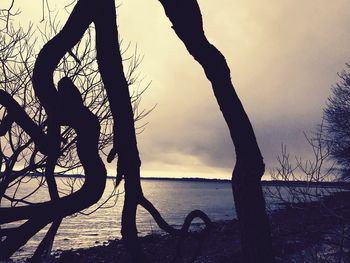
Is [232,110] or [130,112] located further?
[130,112]

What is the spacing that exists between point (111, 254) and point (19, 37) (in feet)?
76.8

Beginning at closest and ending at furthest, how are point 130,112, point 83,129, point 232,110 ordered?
1. point 83,129
2. point 232,110
3. point 130,112

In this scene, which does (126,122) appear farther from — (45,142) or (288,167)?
(288,167)

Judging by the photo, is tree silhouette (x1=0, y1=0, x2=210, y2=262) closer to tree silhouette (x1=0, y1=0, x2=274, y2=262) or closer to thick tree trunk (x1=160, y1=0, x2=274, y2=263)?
tree silhouette (x1=0, y1=0, x2=274, y2=262)

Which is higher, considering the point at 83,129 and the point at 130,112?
the point at 130,112

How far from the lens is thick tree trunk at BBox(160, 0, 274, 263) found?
173 centimetres

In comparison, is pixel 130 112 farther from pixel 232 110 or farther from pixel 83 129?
pixel 232 110

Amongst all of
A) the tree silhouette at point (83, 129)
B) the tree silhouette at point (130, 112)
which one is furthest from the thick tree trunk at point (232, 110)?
the tree silhouette at point (83, 129)

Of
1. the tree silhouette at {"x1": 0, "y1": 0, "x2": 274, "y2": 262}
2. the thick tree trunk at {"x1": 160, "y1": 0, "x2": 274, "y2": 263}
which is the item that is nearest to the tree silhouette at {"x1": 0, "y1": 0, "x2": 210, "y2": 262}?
the tree silhouette at {"x1": 0, "y1": 0, "x2": 274, "y2": 262}

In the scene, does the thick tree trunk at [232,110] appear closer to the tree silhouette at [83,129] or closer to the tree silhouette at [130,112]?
the tree silhouette at [130,112]

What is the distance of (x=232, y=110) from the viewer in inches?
70.1

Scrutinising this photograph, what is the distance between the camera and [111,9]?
1.89 meters

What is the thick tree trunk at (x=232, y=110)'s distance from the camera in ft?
5.67

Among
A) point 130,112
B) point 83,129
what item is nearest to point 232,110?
point 130,112
